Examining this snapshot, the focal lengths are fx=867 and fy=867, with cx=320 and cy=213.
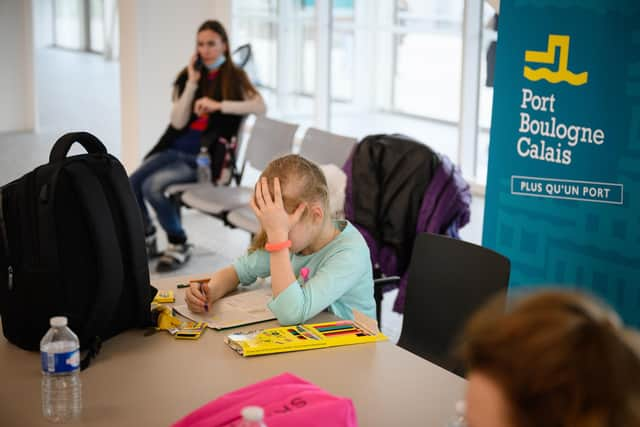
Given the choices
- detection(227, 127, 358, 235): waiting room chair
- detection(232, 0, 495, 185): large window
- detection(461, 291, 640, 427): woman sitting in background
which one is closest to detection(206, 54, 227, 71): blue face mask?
detection(227, 127, 358, 235): waiting room chair

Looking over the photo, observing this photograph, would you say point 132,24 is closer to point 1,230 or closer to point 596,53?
point 596,53

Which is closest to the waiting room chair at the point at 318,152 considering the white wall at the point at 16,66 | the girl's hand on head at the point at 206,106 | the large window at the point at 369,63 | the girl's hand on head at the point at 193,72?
the girl's hand on head at the point at 206,106

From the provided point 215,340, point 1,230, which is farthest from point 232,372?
point 1,230

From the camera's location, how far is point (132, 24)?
6441 mm

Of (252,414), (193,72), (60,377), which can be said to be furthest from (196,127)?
(252,414)

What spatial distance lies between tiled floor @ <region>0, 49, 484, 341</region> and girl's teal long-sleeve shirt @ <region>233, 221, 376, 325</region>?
737 millimetres

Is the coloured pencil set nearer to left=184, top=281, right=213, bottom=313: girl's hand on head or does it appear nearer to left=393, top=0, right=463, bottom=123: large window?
left=184, top=281, right=213, bottom=313: girl's hand on head

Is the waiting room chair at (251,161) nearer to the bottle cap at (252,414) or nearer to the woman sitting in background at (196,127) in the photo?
the woman sitting in background at (196,127)

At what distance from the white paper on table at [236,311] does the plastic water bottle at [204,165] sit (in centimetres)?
275

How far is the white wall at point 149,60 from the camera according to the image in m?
6.47

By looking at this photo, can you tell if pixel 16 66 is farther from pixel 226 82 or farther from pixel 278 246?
pixel 278 246

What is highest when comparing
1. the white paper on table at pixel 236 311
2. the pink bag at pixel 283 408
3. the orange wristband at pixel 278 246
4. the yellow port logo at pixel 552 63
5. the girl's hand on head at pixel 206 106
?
the yellow port logo at pixel 552 63

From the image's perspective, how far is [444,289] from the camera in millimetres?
2635

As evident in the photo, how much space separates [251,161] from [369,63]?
4.34m
